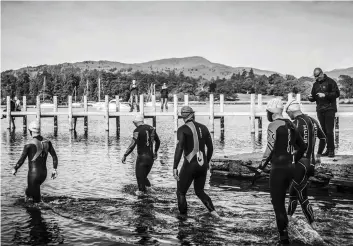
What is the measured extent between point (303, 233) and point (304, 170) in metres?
1.18

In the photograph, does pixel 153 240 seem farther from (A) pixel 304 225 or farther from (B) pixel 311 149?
(B) pixel 311 149

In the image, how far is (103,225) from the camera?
10258 millimetres

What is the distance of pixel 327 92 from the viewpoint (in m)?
14.4

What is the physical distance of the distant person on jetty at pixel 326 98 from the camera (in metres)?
14.3

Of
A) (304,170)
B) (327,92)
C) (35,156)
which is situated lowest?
(304,170)

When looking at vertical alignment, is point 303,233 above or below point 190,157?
below

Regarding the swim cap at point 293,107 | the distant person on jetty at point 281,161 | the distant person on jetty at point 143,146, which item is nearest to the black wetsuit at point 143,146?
the distant person on jetty at point 143,146

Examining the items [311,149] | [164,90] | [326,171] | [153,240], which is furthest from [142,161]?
[164,90]

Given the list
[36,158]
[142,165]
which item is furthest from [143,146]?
[36,158]

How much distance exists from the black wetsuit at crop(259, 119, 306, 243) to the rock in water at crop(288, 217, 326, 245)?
Result: 75 cm

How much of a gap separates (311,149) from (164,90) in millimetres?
35814

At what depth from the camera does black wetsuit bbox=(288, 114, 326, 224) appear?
920 cm

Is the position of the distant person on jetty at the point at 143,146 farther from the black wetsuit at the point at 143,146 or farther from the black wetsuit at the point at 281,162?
the black wetsuit at the point at 281,162

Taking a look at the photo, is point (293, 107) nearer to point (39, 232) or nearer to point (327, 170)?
point (327, 170)
